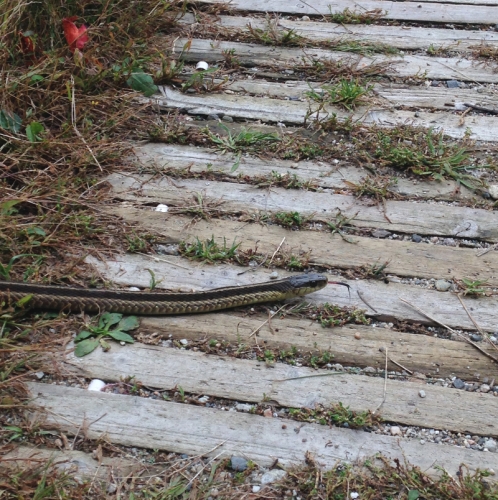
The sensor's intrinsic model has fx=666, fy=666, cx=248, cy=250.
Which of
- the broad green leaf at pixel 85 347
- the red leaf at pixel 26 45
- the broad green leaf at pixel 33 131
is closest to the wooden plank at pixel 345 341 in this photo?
the broad green leaf at pixel 85 347

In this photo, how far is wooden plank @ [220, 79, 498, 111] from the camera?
4.62 metres

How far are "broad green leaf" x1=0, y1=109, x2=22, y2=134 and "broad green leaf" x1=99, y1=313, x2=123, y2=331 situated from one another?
1.45m

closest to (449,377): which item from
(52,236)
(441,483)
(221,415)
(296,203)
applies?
(441,483)

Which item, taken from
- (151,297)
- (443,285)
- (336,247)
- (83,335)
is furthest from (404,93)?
(83,335)

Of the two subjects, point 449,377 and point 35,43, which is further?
point 35,43

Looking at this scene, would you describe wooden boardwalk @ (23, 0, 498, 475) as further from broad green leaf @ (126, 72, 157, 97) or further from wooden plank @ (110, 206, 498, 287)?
broad green leaf @ (126, 72, 157, 97)

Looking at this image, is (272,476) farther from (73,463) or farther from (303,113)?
(303,113)

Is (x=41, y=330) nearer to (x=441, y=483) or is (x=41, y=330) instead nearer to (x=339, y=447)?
(x=339, y=447)

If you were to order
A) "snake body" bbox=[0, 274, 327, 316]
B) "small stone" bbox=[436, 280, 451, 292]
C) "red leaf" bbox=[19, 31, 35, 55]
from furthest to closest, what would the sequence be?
"red leaf" bbox=[19, 31, 35, 55] → "small stone" bbox=[436, 280, 451, 292] → "snake body" bbox=[0, 274, 327, 316]

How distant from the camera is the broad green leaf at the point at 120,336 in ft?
10.3

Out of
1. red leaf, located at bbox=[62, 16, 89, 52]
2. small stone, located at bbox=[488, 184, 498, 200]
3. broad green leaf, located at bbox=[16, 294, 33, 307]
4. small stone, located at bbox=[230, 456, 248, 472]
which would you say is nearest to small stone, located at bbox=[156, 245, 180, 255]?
broad green leaf, located at bbox=[16, 294, 33, 307]

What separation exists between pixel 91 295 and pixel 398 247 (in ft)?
5.47

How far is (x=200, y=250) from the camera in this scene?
3.58 m

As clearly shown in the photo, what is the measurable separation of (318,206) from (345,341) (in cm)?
100
